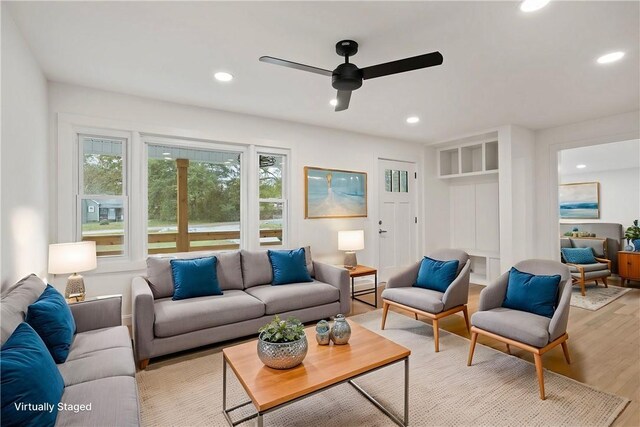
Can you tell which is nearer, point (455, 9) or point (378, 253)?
point (455, 9)

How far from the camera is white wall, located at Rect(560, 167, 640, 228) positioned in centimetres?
674

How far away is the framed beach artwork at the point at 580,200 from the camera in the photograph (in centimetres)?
725

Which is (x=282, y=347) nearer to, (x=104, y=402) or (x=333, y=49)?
(x=104, y=402)

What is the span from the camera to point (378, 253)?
17.4ft

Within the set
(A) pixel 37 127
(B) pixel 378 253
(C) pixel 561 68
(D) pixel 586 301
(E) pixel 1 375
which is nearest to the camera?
(E) pixel 1 375

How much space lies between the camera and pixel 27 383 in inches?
47.1

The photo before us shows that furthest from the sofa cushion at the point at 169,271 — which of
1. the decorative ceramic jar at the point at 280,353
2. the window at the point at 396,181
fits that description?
the window at the point at 396,181

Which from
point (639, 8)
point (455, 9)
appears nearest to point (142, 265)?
point (455, 9)

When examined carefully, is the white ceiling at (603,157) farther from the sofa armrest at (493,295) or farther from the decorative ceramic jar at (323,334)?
the decorative ceramic jar at (323,334)

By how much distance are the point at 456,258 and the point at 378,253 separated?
6.50 ft

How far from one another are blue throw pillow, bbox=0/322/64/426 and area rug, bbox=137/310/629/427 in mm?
825

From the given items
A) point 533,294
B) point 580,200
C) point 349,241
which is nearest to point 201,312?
point 349,241

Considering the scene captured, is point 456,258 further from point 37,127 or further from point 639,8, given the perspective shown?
point 37,127

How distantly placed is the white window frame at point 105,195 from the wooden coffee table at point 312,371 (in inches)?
83.6
